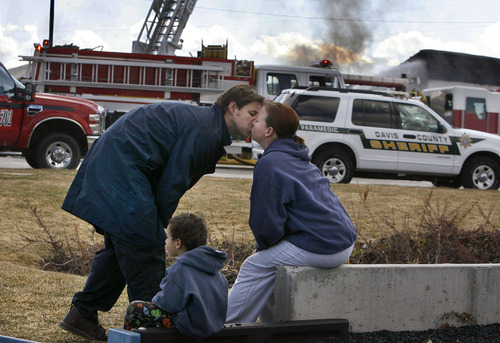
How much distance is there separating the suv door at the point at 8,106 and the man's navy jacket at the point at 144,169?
9346 millimetres

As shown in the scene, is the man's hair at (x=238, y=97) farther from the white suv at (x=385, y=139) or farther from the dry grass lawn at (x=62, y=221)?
the white suv at (x=385, y=139)

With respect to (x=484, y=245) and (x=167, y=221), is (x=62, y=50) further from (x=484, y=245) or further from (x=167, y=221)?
(x=167, y=221)

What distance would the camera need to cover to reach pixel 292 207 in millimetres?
3711

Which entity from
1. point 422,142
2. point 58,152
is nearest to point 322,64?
point 422,142

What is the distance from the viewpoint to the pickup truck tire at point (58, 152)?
1252cm

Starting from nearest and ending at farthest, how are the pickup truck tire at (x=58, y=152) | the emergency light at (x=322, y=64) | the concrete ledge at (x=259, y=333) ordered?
the concrete ledge at (x=259, y=333)
the pickup truck tire at (x=58, y=152)
the emergency light at (x=322, y=64)

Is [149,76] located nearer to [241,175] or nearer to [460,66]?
[241,175]

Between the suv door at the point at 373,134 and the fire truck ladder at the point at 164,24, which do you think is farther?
the fire truck ladder at the point at 164,24

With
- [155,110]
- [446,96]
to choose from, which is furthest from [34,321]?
[446,96]

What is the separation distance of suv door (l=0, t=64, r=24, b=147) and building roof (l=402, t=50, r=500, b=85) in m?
32.4

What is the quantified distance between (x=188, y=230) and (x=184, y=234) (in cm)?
3

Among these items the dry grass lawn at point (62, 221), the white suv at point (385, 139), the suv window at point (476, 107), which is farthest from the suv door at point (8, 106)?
the suv window at point (476, 107)

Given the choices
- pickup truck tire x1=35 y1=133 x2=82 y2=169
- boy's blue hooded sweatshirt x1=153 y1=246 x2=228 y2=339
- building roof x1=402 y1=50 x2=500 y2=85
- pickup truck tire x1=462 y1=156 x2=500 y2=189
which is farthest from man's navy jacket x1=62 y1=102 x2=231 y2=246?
building roof x1=402 y1=50 x2=500 y2=85

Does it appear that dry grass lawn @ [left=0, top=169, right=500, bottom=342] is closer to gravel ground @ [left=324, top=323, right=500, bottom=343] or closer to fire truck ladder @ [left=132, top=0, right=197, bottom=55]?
gravel ground @ [left=324, top=323, right=500, bottom=343]
